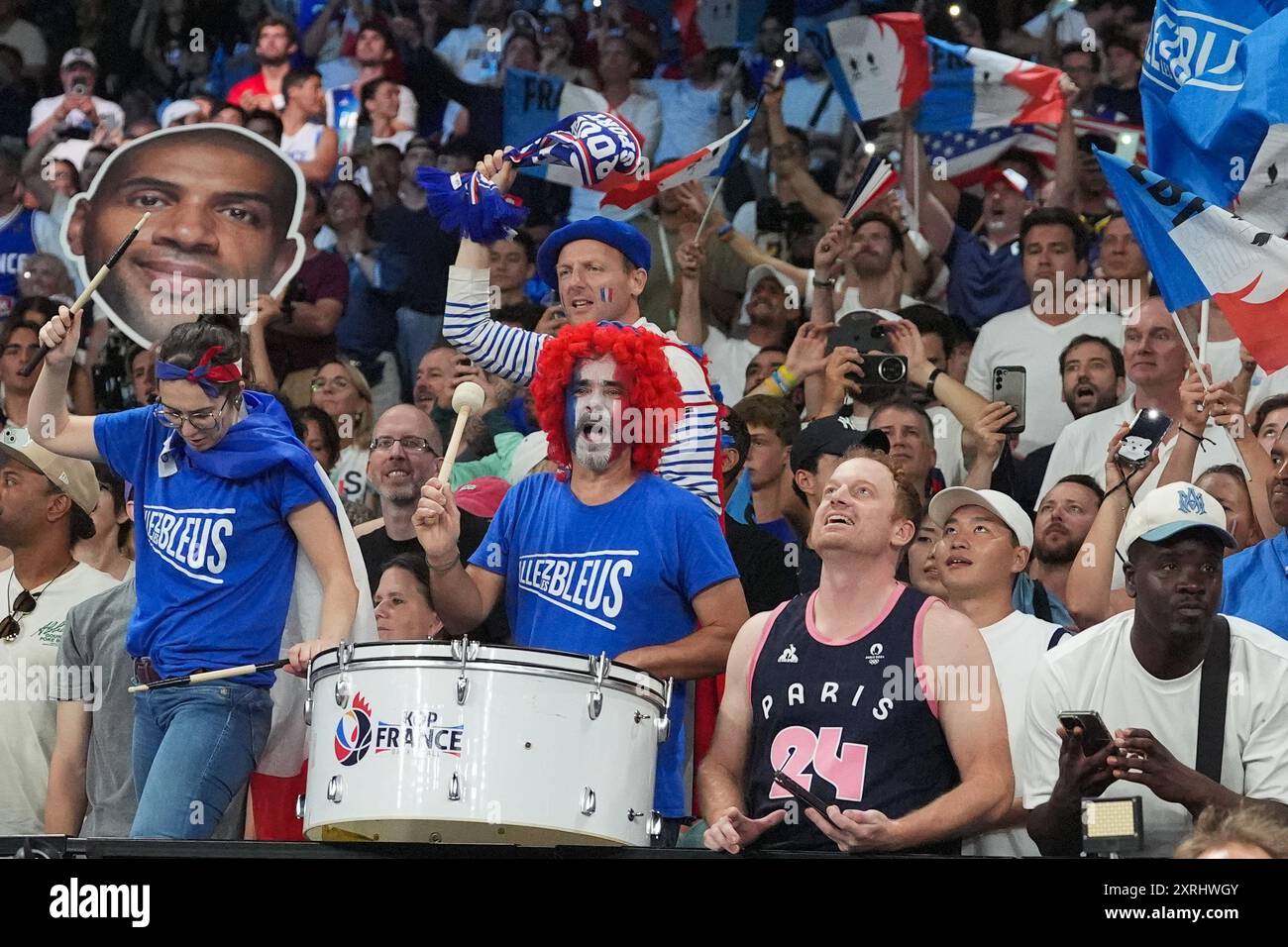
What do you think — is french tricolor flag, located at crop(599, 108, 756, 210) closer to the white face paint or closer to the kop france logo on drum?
the white face paint

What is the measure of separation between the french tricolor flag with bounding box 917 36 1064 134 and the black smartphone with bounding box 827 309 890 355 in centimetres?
167

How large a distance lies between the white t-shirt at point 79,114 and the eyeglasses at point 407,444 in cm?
320

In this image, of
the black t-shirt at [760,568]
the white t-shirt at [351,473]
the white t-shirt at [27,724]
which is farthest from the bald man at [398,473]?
the white t-shirt at [27,724]

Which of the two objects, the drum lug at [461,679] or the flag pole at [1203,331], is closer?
the drum lug at [461,679]

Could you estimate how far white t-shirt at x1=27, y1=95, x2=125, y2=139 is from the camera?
976 cm

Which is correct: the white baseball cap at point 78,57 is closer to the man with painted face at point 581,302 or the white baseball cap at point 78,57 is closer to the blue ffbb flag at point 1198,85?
the man with painted face at point 581,302

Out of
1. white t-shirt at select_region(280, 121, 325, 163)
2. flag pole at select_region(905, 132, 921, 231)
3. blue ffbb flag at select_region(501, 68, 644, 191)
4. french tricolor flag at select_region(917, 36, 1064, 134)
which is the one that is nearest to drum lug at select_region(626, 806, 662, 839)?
blue ffbb flag at select_region(501, 68, 644, 191)

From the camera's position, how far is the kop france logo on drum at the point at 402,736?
4852mm

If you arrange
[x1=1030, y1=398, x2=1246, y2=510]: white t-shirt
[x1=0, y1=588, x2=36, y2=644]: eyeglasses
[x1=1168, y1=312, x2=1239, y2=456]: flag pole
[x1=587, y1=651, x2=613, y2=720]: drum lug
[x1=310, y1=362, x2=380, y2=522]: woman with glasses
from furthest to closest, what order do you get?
[x1=310, y1=362, x2=380, y2=522]: woman with glasses → [x1=1030, y1=398, x2=1246, y2=510]: white t-shirt → [x1=0, y1=588, x2=36, y2=644]: eyeglasses → [x1=1168, y1=312, x2=1239, y2=456]: flag pole → [x1=587, y1=651, x2=613, y2=720]: drum lug

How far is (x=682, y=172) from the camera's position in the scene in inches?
304

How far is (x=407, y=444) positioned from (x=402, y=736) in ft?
8.53

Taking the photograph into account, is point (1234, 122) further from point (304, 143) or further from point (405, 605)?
point (304, 143)

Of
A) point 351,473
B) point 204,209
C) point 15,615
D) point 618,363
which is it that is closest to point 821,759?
point 618,363
